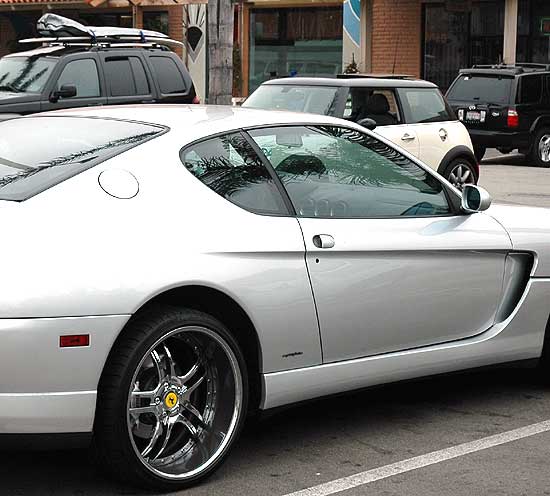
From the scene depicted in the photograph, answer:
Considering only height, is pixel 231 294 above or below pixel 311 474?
above

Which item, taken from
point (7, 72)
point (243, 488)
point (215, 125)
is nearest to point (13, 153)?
point (215, 125)

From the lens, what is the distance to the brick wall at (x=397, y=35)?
28.2m

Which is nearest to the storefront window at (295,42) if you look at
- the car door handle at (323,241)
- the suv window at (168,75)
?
the suv window at (168,75)

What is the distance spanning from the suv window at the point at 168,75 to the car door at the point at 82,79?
0.81 metres

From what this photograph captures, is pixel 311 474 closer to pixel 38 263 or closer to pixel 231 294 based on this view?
pixel 231 294

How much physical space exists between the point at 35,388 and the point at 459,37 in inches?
983

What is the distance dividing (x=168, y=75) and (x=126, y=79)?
0.66m

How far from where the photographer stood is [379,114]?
14070 mm

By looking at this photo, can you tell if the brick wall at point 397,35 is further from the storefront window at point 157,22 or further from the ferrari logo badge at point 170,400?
the ferrari logo badge at point 170,400

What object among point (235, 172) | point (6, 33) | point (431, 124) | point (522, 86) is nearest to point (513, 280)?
point (235, 172)

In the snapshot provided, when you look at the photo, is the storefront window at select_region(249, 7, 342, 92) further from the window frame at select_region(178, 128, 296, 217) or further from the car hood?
the window frame at select_region(178, 128, 296, 217)

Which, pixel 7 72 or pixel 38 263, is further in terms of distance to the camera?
pixel 7 72

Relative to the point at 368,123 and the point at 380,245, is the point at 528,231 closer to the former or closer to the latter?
the point at 380,245

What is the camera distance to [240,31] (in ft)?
99.1
